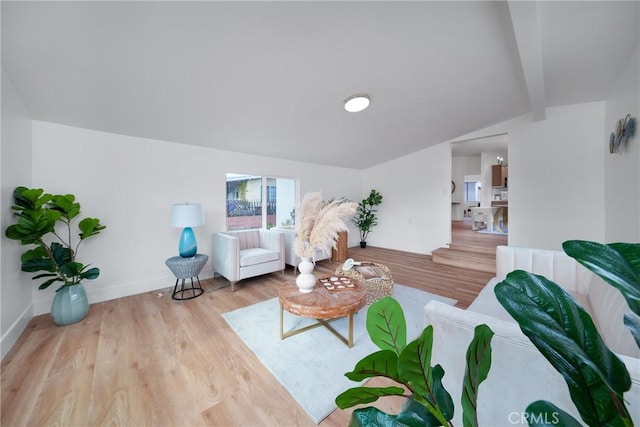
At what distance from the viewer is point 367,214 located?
5938 mm

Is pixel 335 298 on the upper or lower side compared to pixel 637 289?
lower

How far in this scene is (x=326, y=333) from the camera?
2180 mm

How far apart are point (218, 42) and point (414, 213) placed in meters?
→ 4.85

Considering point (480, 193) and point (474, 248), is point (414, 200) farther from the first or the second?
point (480, 193)

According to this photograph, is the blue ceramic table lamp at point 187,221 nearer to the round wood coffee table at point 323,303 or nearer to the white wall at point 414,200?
the round wood coffee table at point 323,303

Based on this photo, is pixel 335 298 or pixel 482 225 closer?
pixel 335 298

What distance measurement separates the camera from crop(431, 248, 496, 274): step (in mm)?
3995

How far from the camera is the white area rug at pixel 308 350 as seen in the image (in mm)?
1511

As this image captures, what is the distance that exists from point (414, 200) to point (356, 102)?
10.6 feet

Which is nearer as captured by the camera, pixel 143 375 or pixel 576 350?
pixel 576 350

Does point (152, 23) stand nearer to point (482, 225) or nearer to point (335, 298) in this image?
point (335, 298)

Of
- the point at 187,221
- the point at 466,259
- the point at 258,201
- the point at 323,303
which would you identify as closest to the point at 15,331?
the point at 187,221

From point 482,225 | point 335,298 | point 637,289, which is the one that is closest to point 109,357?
point 335,298

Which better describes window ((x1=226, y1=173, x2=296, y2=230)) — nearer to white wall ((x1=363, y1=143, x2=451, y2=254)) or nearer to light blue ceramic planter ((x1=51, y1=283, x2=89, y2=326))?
light blue ceramic planter ((x1=51, y1=283, x2=89, y2=326))
